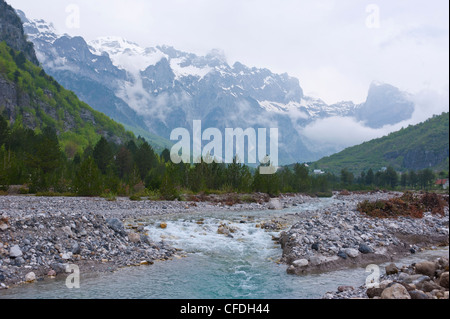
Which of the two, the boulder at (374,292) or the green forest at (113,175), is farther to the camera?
the green forest at (113,175)

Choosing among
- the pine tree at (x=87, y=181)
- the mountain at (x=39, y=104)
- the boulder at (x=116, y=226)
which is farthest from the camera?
the mountain at (x=39, y=104)

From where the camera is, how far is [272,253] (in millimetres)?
18750

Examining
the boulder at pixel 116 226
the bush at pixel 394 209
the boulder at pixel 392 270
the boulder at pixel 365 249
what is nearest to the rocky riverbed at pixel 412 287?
the boulder at pixel 392 270

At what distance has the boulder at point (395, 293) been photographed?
9.08 meters

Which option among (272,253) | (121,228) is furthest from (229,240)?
(121,228)

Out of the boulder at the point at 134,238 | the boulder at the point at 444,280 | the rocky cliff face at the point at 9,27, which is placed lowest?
the boulder at the point at 134,238

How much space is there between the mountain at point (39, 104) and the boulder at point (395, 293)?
143893 millimetres

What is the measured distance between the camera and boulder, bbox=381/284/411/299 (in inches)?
357

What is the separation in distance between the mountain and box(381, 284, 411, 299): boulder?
144 meters

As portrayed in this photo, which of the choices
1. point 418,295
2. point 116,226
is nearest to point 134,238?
point 116,226

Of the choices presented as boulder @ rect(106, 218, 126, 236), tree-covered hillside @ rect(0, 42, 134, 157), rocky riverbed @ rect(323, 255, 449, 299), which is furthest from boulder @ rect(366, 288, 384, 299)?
tree-covered hillside @ rect(0, 42, 134, 157)

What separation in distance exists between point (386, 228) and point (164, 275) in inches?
709

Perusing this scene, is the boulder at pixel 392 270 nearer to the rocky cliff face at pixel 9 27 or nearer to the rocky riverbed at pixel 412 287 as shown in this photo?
the rocky riverbed at pixel 412 287
